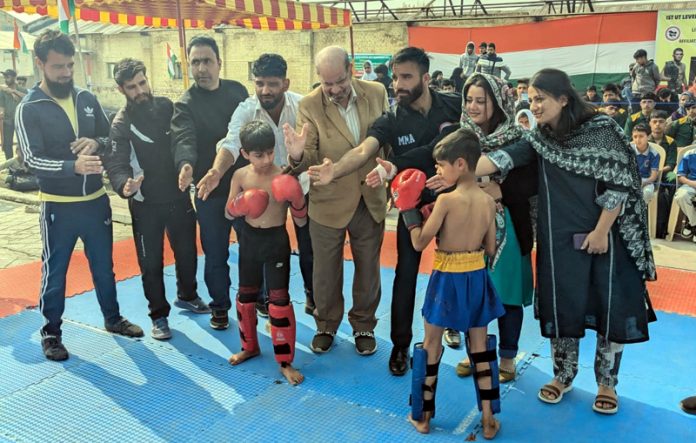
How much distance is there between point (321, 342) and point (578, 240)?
6.00 feet

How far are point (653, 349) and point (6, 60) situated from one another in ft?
113

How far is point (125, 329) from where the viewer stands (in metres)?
4.22

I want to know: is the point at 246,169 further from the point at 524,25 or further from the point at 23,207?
the point at 524,25

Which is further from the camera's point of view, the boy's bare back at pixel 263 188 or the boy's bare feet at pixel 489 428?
the boy's bare back at pixel 263 188

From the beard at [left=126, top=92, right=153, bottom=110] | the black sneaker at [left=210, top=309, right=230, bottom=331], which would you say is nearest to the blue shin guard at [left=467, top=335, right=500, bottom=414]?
the black sneaker at [left=210, top=309, right=230, bottom=331]

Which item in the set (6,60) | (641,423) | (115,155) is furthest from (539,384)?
(6,60)

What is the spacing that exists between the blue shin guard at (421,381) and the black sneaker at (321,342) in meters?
1.06

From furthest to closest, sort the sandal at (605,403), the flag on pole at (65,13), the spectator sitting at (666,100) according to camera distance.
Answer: the spectator sitting at (666,100), the flag on pole at (65,13), the sandal at (605,403)

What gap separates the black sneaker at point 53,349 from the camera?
384 cm

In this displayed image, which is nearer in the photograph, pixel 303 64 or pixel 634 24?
pixel 634 24

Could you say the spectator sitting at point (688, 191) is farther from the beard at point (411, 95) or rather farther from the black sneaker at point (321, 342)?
the black sneaker at point (321, 342)

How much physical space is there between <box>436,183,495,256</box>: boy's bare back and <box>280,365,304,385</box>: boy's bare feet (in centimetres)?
132

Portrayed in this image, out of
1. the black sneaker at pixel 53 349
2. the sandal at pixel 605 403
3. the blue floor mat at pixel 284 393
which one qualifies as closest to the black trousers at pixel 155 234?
the blue floor mat at pixel 284 393

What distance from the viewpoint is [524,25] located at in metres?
14.8
